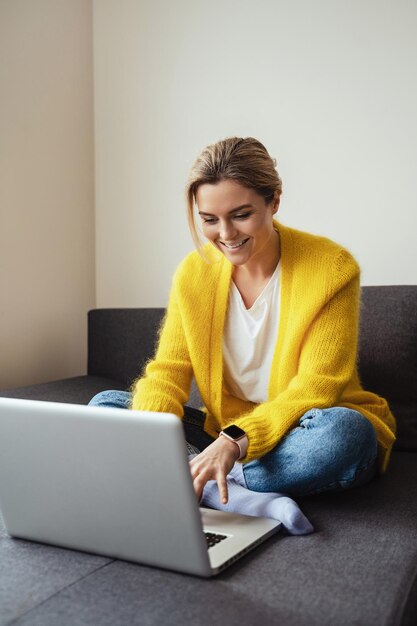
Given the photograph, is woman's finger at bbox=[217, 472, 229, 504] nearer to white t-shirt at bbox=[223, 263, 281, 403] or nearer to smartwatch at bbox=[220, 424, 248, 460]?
smartwatch at bbox=[220, 424, 248, 460]

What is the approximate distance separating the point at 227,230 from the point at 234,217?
1.3 inches

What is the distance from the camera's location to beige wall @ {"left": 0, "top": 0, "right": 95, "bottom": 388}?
2.31m

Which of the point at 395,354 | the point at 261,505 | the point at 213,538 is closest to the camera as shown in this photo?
the point at 213,538

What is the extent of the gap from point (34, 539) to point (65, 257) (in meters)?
1.55

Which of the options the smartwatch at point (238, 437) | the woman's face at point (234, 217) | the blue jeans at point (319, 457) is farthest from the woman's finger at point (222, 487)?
the woman's face at point (234, 217)

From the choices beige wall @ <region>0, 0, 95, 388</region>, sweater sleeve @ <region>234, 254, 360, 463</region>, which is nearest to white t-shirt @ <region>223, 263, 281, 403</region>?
sweater sleeve @ <region>234, 254, 360, 463</region>

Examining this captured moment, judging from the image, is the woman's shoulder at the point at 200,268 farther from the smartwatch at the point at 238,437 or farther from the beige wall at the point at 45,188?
the beige wall at the point at 45,188

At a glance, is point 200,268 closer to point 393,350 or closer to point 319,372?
point 319,372

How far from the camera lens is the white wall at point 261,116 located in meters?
2.08

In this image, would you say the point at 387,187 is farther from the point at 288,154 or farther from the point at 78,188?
the point at 78,188

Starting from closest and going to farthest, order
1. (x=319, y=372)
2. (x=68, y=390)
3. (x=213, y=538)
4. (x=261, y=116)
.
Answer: (x=213, y=538) → (x=319, y=372) → (x=68, y=390) → (x=261, y=116)

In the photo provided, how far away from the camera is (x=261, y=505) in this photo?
4.15 feet

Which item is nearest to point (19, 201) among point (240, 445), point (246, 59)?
point (246, 59)

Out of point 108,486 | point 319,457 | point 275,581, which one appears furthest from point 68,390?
point 275,581
